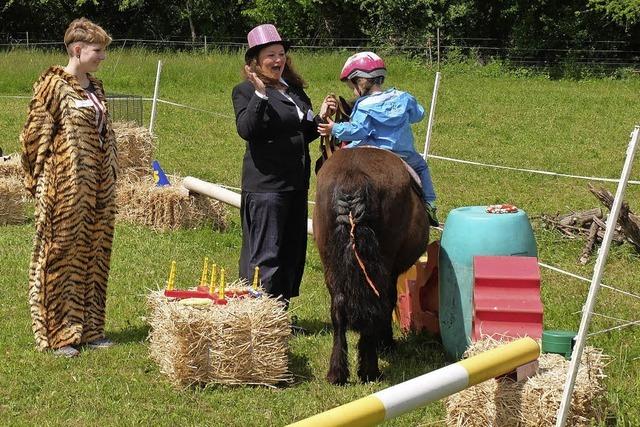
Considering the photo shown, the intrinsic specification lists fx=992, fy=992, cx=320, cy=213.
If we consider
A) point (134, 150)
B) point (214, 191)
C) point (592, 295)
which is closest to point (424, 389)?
point (592, 295)

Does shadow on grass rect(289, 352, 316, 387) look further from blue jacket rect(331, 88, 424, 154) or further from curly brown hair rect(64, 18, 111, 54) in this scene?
curly brown hair rect(64, 18, 111, 54)

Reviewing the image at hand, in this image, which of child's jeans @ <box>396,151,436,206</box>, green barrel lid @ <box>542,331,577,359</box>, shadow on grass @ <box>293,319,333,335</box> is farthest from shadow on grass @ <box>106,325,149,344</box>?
green barrel lid @ <box>542,331,577,359</box>

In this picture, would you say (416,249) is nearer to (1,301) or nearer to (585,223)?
(1,301)

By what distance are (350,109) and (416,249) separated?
1.12 metres

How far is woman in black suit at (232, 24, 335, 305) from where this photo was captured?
6492 millimetres

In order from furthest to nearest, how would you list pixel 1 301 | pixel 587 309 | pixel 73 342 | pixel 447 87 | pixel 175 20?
pixel 175 20, pixel 447 87, pixel 1 301, pixel 73 342, pixel 587 309

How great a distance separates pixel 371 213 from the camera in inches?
227

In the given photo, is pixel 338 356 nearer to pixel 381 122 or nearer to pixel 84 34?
pixel 381 122

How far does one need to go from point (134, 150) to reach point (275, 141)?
609 centimetres

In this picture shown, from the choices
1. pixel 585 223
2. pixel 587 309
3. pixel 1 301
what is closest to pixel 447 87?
pixel 585 223

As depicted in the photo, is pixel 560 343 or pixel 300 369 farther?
pixel 300 369

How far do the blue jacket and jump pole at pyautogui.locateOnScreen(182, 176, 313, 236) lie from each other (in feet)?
9.17

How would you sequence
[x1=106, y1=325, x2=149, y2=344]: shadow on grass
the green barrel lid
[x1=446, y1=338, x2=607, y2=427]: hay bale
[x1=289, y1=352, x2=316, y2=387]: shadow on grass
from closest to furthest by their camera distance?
1. [x1=446, y1=338, x2=607, y2=427]: hay bale
2. the green barrel lid
3. [x1=289, y1=352, x2=316, y2=387]: shadow on grass
4. [x1=106, y1=325, x2=149, y2=344]: shadow on grass

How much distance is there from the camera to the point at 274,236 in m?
6.71
